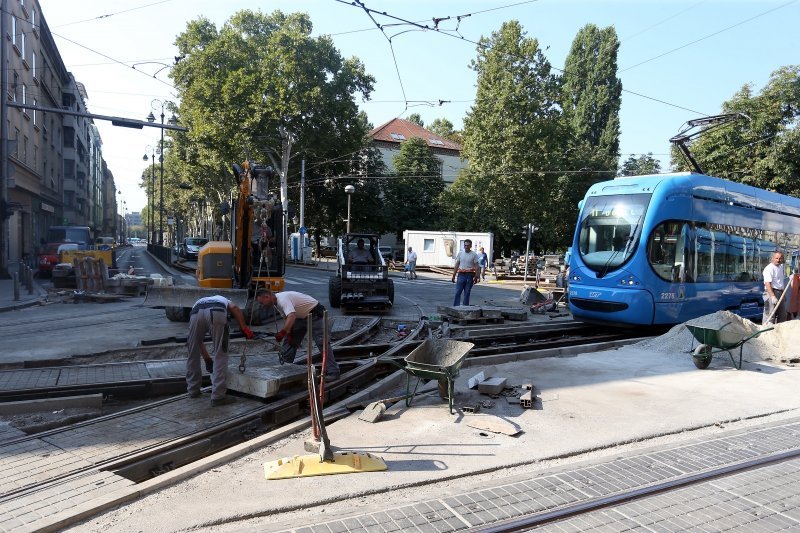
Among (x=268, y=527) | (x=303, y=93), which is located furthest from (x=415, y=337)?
(x=303, y=93)

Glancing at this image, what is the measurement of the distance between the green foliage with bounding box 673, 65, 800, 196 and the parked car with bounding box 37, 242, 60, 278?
1339 inches

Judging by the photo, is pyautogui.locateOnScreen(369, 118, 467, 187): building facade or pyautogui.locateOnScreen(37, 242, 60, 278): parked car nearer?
pyautogui.locateOnScreen(37, 242, 60, 278): parked car

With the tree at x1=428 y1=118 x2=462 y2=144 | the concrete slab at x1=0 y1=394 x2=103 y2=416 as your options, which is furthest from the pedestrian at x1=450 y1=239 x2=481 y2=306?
the tree at x1=428 y1=118 x2=462 y2=144

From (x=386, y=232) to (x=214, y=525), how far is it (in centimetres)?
4900

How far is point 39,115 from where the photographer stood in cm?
3566

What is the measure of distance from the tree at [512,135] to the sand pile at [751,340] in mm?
31441

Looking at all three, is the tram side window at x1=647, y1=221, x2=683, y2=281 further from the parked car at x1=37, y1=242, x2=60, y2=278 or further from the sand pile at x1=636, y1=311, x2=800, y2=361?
the parked car at x1=37, y1=242, x2=60, y2=278

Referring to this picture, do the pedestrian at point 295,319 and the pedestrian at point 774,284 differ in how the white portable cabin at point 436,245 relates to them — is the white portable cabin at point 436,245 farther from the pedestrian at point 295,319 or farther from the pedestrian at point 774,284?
the pedestrian at point 295,319

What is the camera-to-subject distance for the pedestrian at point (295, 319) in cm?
683

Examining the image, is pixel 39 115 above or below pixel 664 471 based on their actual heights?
above

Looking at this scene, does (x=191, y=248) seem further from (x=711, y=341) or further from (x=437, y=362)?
(x=711, y=341)

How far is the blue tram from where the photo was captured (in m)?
11.1

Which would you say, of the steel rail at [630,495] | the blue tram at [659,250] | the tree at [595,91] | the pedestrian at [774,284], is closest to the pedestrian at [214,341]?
the steel rail at [630,495]

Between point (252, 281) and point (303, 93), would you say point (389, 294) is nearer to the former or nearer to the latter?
point (252, 281)
